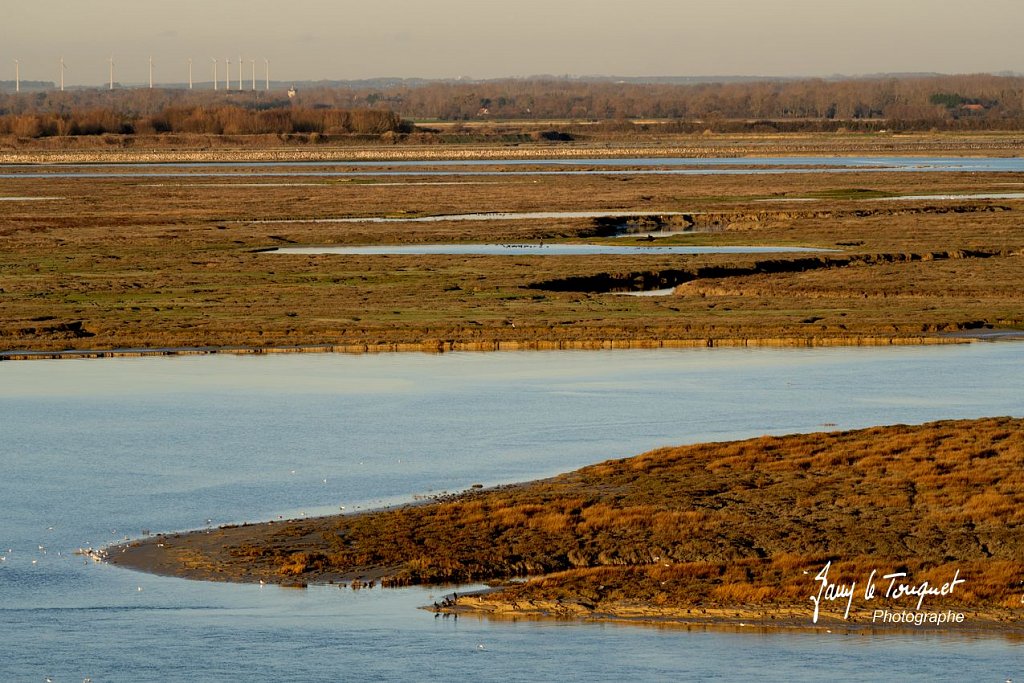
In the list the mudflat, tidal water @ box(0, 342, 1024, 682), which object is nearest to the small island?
tidal water @ box(0, 342, 1024, 682)

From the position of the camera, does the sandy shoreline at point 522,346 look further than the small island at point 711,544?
Yes

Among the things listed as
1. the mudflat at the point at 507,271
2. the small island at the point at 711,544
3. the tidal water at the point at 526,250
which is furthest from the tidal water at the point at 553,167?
the small island at the point at 711,544

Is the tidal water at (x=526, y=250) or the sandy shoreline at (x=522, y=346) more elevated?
the tidal water at (x=526, y=250)

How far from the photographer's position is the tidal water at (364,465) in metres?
14.2

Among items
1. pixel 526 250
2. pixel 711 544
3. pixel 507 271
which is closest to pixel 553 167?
pixel 526 250

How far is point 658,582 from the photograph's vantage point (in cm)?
1638

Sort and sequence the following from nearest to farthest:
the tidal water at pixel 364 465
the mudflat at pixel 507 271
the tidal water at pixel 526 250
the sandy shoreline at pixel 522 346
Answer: the tidal water at pixel 364 465, the sandy shoreline at pixel 522 346, the mudflat at pixel 507 271, the tidal water at pixel 526 250

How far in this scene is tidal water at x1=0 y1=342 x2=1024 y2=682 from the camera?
14.2 metres

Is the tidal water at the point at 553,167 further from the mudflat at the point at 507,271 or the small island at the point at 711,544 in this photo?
the small island at the point at 711,544

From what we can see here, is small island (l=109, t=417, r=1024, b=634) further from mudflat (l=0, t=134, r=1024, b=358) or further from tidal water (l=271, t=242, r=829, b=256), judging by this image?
tidal water (l=271, t=242, r=829, b=256)

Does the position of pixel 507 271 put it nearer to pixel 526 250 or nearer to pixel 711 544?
pixel 526 250

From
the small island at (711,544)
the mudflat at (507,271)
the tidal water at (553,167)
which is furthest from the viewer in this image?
the tidal water at (553,167)

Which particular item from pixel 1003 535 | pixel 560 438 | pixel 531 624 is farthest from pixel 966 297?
pixel 531 624

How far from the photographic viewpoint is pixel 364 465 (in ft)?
76.0
